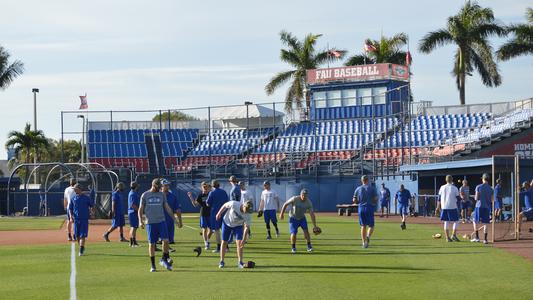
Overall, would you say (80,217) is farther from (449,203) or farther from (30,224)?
(30,224)

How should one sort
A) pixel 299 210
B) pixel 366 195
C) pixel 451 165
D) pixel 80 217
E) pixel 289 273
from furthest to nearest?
pixel 451 165 < pixel 366 195 < pixel 80 217 < pixel 299 210 < pixel 289 273

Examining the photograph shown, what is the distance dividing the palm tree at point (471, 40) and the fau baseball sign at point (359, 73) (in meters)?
3.48

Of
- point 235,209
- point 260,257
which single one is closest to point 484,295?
point 235,209

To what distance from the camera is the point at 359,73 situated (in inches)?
2790

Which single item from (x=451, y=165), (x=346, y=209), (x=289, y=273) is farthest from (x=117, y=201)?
(x=346, y=209)

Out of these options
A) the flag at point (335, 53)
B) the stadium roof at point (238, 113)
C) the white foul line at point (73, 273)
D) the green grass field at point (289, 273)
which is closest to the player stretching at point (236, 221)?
the green grass field at point (289, 273)

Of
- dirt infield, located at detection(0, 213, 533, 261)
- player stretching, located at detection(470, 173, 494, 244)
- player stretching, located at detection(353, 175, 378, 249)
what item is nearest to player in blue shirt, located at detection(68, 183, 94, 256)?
dirt infield, located at detection(0, 213, 533, 261)

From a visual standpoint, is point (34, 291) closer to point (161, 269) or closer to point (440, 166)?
point (161, 269)

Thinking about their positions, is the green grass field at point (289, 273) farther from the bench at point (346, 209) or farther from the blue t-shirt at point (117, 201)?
the bench at point (346, 209)

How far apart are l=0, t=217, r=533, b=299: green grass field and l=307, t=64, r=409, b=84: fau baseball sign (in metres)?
42.6

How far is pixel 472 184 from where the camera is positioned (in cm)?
4950

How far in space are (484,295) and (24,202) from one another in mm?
50924

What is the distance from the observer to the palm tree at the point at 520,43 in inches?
2426

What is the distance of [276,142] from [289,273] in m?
50.3
